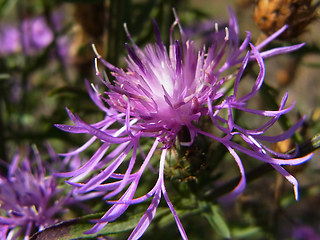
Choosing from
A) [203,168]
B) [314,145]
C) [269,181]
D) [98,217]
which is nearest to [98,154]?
[98,217]

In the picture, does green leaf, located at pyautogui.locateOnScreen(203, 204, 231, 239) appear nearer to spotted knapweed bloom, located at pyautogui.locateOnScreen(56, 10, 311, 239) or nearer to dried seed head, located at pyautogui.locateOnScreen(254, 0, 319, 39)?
spotted knapweed bloom, located at pyautogui.locateOnScreen(56, 10, 311, 239)

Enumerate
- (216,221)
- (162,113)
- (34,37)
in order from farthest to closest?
(34,37) < (216,221) < (162,113)

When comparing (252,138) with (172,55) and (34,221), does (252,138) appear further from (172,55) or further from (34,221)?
(34,221)

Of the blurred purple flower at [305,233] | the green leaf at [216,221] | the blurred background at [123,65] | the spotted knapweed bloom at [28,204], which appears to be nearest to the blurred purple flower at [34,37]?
the blurred background at [123,65]

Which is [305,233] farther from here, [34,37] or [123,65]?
[34,37]

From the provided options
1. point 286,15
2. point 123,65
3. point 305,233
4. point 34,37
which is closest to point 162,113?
A: point 286,15

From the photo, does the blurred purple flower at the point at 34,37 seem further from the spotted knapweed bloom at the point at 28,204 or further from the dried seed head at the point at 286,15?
the dried seed head at the point at 286,15
